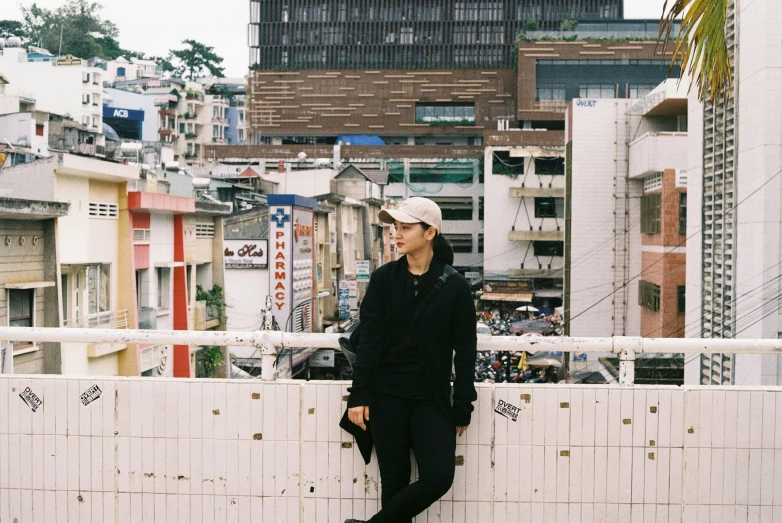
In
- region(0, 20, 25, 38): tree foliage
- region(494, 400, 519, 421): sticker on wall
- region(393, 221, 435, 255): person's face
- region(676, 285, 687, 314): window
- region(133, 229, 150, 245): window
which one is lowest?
region(676, 285, 687, 314): window

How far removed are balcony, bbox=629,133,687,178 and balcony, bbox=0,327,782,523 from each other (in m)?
27.0

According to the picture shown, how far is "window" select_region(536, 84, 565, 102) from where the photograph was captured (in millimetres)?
76250

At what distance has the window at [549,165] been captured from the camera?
6862 centimetres

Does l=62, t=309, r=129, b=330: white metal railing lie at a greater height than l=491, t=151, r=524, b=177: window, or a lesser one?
lesser

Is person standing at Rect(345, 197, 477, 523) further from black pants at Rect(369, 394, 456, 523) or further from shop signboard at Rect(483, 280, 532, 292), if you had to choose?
shop signboard at Rect(483, 280, 532, 292)

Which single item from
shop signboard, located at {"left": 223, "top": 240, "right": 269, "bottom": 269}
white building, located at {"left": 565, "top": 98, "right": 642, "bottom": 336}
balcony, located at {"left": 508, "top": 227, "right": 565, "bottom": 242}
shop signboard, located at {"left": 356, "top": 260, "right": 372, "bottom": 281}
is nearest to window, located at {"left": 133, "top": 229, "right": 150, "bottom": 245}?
shop signboard, located at {"left": 223, "top": 240, "right": 269, "bottom": 269}

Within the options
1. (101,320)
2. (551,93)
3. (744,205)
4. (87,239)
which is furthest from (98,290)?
(551,93)

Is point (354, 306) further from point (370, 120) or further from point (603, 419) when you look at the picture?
point (370, 120)

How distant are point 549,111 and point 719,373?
59.8 metres

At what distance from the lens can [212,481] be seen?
510 centimetres

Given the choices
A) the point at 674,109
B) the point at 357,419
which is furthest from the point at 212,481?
the point at 674,109

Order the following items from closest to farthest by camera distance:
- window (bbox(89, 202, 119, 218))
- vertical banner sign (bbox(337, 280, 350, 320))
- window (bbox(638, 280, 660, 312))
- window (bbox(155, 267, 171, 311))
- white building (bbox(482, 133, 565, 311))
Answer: window (bbox(89, 202, 119, 218)) → window (bbox(155, 267, 171, 311)) → window (bbox(638, 280, 660, 312)) → vertical banner sign (bbox(337, 280, 350, 320)) → white building (bbox(482, 133, 565, 311))

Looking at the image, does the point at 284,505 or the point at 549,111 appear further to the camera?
the point at 549,111

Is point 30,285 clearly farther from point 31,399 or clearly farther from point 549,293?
point 549,293
